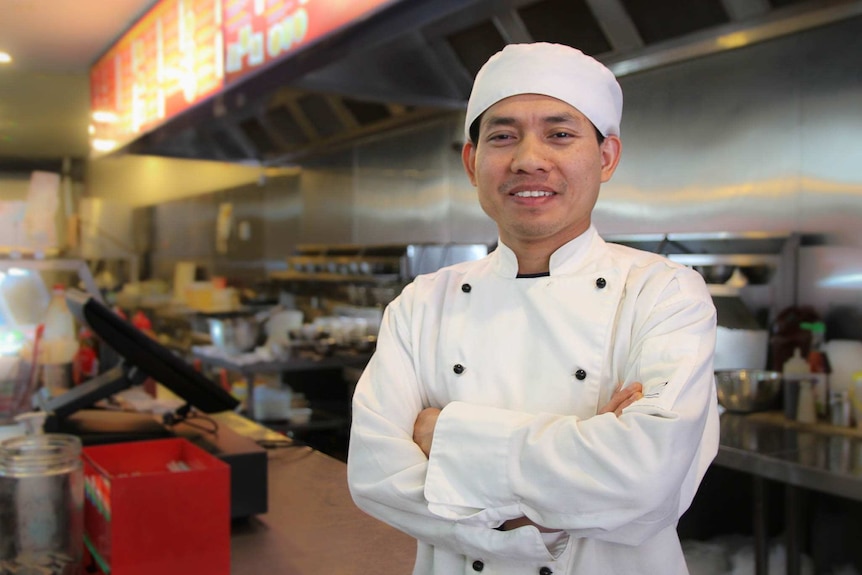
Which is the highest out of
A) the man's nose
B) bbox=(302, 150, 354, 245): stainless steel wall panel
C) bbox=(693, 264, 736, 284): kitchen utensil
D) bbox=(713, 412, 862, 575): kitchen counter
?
bbox=(302, 150, 354, 245): stainless steel wall panel

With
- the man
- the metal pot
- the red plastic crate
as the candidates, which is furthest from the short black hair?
the metal pot

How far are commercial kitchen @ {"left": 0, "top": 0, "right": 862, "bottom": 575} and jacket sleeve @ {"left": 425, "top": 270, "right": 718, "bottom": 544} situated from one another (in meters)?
0.45

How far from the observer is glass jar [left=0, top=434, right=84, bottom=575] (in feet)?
4.23

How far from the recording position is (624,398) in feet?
3.19

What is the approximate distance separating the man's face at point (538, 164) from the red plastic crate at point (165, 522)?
24.8 inches

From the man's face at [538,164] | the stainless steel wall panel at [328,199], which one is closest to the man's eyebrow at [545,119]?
the man's face at [538,164]

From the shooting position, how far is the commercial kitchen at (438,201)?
2.27m

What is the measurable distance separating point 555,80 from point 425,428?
507mm

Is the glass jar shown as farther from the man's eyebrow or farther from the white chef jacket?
the man's eyebrow

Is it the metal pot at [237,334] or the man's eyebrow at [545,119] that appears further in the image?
the metal pot at [237,334]

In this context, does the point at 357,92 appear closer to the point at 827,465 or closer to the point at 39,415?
the point at 39,415

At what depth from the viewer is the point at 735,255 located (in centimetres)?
291

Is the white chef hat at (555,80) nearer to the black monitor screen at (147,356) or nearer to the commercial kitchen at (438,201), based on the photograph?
the commercial kitchen at (438,201)

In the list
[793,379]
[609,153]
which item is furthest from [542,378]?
[793,379]
